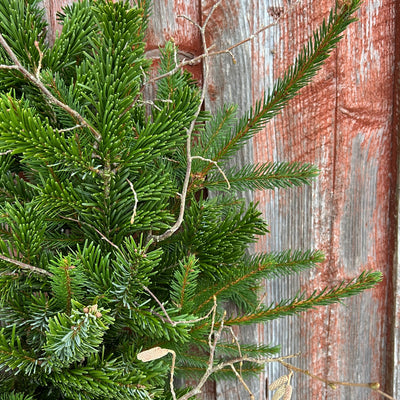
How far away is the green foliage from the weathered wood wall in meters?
0.20

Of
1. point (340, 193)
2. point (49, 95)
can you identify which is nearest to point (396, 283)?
point (340, 193)

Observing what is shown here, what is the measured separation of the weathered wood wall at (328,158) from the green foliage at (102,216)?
0.64ft

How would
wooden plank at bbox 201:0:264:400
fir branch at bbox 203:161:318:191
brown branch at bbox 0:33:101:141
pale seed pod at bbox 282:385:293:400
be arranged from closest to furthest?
brown branch at bbox 0:33:101:141 < pale seed pod at bbox 282:385:293:400 < fir branch at bbox 203:161:318:191 < wooden plank at bbox 201:0:264:400

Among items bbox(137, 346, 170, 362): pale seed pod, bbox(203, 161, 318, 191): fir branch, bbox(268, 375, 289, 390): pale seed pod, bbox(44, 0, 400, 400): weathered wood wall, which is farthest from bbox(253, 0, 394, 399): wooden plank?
bbox(137, 346, 170, 362): pale seed pod

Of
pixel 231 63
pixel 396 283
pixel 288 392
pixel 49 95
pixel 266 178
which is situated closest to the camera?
pixel 49 95

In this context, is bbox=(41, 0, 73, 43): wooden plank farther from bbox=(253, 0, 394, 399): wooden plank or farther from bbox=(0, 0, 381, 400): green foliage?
bbox=(253, 0, 394, 399): wooden plank

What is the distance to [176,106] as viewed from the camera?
0.53 m

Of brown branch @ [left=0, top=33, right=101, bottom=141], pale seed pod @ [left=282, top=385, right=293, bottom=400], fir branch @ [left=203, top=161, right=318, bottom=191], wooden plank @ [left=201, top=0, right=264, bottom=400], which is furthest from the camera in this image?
wooden plank @ [left=201, top=0, right=264, bottom=400]

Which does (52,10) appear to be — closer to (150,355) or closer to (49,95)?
(49,95)

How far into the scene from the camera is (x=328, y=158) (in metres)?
0.90

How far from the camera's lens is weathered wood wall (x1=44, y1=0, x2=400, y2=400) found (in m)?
0.83

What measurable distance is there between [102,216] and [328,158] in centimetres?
56

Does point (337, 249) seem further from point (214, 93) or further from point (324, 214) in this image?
point (214, 93)

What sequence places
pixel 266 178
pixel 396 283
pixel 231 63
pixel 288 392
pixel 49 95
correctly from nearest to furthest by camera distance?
1. pixel 49 95
2. pixel 288 392
3. pixel 266 178
4. pixel 231 63
5. pixel 396 283
